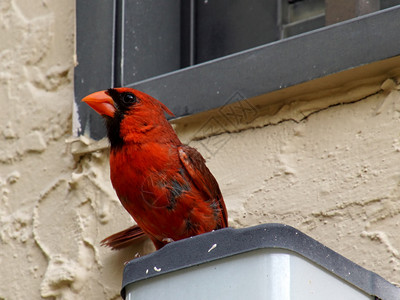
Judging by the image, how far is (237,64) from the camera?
289 centimetres

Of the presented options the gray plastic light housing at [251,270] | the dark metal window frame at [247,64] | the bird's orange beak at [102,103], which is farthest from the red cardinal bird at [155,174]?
the gray plastic light housing at [251,270]

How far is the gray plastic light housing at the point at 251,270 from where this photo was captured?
1729mm

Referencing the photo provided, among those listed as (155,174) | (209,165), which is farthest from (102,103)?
(209,165)

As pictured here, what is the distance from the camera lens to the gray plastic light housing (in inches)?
68.1

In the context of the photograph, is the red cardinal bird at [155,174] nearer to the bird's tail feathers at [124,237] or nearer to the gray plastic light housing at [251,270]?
the bird's tail feathers at [124,237]

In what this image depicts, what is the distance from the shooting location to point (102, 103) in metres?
2.69

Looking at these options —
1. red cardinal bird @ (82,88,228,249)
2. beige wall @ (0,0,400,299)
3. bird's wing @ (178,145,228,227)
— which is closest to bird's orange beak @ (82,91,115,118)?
red cardinal bird @ (82,88,228,249)

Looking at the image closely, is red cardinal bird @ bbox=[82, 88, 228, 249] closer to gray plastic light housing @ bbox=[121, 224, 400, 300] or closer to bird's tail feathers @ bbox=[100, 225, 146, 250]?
bird's tail feathers @ bbox=[100, 225, 146, 250]

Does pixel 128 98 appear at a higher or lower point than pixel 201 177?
higher

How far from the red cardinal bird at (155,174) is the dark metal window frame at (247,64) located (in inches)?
9.7

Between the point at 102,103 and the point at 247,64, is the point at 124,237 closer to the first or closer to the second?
the point at 102,103

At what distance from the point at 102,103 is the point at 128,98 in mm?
94

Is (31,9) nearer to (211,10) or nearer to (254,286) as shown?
(211,10)

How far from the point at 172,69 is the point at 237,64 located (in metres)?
0.53
